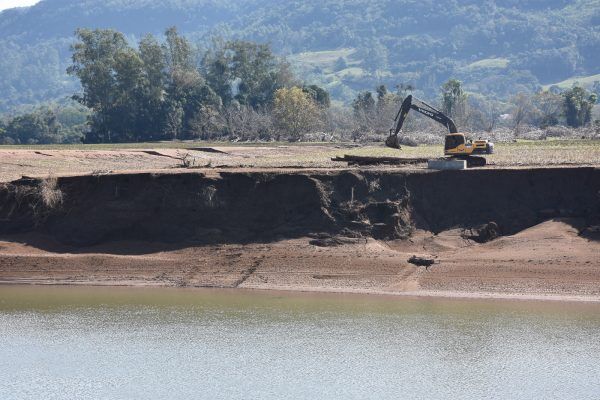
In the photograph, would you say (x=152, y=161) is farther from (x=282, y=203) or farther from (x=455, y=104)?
(x=455, y=104)

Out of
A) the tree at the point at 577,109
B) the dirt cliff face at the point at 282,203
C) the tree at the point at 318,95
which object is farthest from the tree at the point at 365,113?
the dirt cliff face at the point at 282,203

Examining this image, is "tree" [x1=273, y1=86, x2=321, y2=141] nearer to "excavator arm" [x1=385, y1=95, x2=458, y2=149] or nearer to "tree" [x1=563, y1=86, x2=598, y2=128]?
"tree" [x1=563, y1=86, x2=598, y2=128]

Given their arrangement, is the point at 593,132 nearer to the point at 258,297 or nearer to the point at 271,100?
the point at 271,100

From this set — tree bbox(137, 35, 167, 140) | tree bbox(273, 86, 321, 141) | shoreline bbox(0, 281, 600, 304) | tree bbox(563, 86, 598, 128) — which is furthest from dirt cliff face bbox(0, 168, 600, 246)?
tree bbox(563, 86, 598, 128)

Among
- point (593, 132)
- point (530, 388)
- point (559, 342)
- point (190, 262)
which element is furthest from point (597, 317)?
point (593, 132)

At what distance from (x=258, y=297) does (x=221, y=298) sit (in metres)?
1.23

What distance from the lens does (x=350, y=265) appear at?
36.5m

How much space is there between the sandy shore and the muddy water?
1.30 meters

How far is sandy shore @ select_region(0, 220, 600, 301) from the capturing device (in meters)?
34.5

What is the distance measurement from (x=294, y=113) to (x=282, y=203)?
58.6 meters

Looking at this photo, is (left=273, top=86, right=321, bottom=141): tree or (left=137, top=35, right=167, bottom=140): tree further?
(left=137, top=35, right=167, bottom=140): tree

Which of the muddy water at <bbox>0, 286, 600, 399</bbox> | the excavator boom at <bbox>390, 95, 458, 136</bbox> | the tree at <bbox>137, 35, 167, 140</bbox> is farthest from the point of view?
the tree at <bbox>137, 35, 167, 140</bbox>

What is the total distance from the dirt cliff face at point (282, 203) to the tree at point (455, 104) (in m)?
70.7

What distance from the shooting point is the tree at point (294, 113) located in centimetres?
9744
